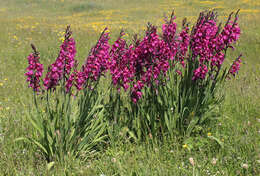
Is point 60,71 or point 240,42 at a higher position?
point 60,71

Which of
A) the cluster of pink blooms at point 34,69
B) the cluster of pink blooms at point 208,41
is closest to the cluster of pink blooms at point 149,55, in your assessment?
the cluster of pink blooms at point 208,41

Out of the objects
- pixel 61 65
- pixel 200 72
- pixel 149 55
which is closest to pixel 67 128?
pixel 61 65

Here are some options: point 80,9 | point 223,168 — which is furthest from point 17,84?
point 80,9

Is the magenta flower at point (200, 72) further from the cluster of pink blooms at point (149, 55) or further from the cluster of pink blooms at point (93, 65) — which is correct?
the cluster of pink blooms at point (93, 65)

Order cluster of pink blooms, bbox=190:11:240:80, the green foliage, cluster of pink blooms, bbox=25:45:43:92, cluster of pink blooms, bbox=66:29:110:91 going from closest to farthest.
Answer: cluster of pink blooms, bbox=25:45:43:92 < the green foliage < cluster of pink blooms, bbox=66:29:110:91 < cluster of pink blooms, bbox=190:11:240:80

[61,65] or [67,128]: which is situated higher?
[61,65]

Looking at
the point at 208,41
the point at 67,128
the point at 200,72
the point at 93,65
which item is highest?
the point at 208,41

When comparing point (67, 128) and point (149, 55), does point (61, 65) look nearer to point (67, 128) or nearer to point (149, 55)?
point (67, 128)

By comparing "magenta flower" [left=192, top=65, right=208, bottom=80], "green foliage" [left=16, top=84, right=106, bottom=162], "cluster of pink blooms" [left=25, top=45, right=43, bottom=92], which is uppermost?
"cluster of pink blooms" [left=25, top=45, right=43, bottom=92]

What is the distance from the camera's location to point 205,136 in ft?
13.2

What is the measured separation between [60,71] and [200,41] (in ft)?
6.49

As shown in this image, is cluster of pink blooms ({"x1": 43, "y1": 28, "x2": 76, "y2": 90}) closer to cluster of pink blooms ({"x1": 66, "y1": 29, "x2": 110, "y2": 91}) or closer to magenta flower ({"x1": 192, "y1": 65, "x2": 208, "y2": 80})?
cluster of pink blooms ({"x1": 66, "y1": 29, "x2": 110, "y2": 91})

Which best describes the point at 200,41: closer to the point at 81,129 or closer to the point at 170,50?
the point at 170,50

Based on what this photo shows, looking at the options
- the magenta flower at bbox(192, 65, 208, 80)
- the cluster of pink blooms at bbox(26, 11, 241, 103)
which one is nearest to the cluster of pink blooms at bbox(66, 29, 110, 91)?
the cluster of pink blooms at bbox(26, 11, 241, 103)
